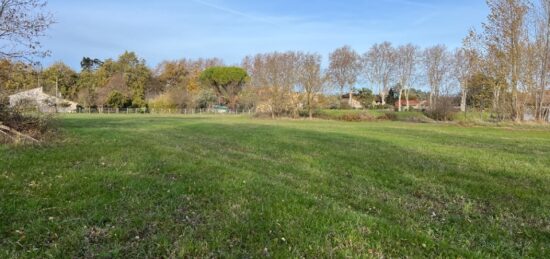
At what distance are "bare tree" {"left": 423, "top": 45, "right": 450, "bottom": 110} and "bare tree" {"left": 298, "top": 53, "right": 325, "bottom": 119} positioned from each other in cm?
2597

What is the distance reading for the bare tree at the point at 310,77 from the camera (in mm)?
52875

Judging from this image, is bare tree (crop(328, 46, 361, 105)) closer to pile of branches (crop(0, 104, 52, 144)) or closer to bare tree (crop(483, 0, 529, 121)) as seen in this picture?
bare tree (crop(483, 0, 529, 121))

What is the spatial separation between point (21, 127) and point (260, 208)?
403 inches

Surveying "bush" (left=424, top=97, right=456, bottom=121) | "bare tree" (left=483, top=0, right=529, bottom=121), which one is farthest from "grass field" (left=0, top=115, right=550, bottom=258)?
"bush" (left=424, top=97, right=456, bottom=121)

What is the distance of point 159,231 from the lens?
12.9 feet

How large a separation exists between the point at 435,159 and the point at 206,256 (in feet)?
28.7

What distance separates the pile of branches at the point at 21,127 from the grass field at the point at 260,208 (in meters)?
1.98

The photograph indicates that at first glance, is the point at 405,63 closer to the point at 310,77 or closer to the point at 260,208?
the point at 310,77

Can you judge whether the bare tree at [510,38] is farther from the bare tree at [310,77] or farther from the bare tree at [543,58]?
the bare tree at [310,77]

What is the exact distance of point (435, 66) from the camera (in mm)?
68812

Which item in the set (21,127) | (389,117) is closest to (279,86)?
(389,117)

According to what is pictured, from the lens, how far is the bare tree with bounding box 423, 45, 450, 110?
67188 millimetres

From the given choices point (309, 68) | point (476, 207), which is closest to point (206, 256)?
point (476, 207)

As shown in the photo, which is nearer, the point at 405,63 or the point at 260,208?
the point at 260,208
